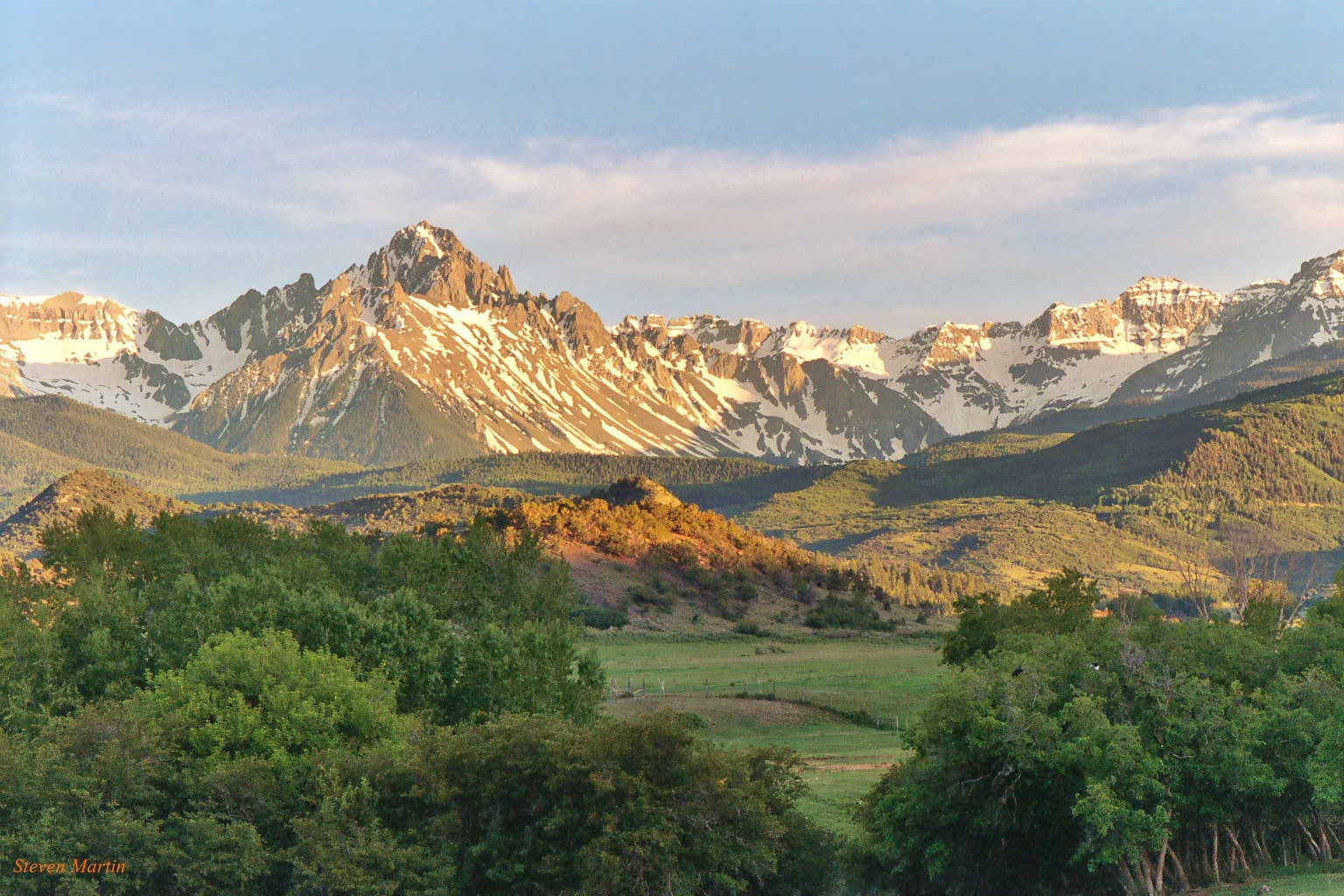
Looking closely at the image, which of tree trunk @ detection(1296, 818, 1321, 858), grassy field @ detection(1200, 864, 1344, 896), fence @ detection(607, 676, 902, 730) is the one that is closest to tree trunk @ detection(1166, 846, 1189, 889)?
grassy field @ detection(1200, 864, 1344, 896)

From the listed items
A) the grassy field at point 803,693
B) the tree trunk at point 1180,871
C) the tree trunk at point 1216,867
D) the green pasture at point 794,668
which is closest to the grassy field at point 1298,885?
the tree trunk at point 1216,867

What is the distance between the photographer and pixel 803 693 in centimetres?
10438

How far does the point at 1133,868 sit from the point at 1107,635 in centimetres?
1067

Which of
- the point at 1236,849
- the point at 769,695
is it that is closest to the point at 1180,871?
the point at 1236,849

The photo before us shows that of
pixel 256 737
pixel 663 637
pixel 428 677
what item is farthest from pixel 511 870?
pixel 663 637

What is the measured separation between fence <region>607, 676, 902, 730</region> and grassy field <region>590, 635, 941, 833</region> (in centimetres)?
17

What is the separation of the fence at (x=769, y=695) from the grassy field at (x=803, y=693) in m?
0.17

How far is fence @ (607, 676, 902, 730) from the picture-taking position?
9659 cm

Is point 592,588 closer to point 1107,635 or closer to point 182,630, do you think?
point 182,630

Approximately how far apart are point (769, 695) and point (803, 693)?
3.91 m

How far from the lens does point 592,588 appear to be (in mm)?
177625

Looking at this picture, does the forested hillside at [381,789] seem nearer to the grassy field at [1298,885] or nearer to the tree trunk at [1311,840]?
the grassy field at [1298,885]

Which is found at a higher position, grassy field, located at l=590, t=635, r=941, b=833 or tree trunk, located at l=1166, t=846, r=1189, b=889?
tree trunk, located at l=1166, t=846, r=1189, b=889

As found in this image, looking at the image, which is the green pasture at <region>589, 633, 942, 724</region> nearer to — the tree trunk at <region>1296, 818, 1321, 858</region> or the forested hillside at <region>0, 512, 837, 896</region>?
the tree trunk at <region>1296, 818, 1321, 858</region>
